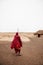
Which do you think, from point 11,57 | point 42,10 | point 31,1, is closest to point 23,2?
point 31,1

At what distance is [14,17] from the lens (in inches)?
94.4

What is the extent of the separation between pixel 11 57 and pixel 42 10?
57.7 inches

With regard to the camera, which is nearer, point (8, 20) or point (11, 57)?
point (11, 57)

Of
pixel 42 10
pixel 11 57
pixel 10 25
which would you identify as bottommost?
pixel 11 57

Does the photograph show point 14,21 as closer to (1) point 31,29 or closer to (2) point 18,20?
(2) point 18,20

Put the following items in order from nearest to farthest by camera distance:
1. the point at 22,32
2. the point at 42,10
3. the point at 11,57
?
1. the point at 11,57
2. the point at 22,32
3. the point at 42,10

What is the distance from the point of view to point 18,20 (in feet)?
7.84

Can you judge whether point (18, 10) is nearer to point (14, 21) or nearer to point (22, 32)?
point (14, 21)

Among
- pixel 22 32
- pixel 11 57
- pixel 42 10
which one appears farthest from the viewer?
pixel 42 10

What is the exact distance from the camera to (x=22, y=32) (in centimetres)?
229

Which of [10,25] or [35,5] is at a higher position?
[35,5]

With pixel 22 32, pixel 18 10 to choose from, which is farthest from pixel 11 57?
pixel 18 10

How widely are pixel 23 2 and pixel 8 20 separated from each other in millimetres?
311

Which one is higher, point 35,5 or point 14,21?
point 35,5
